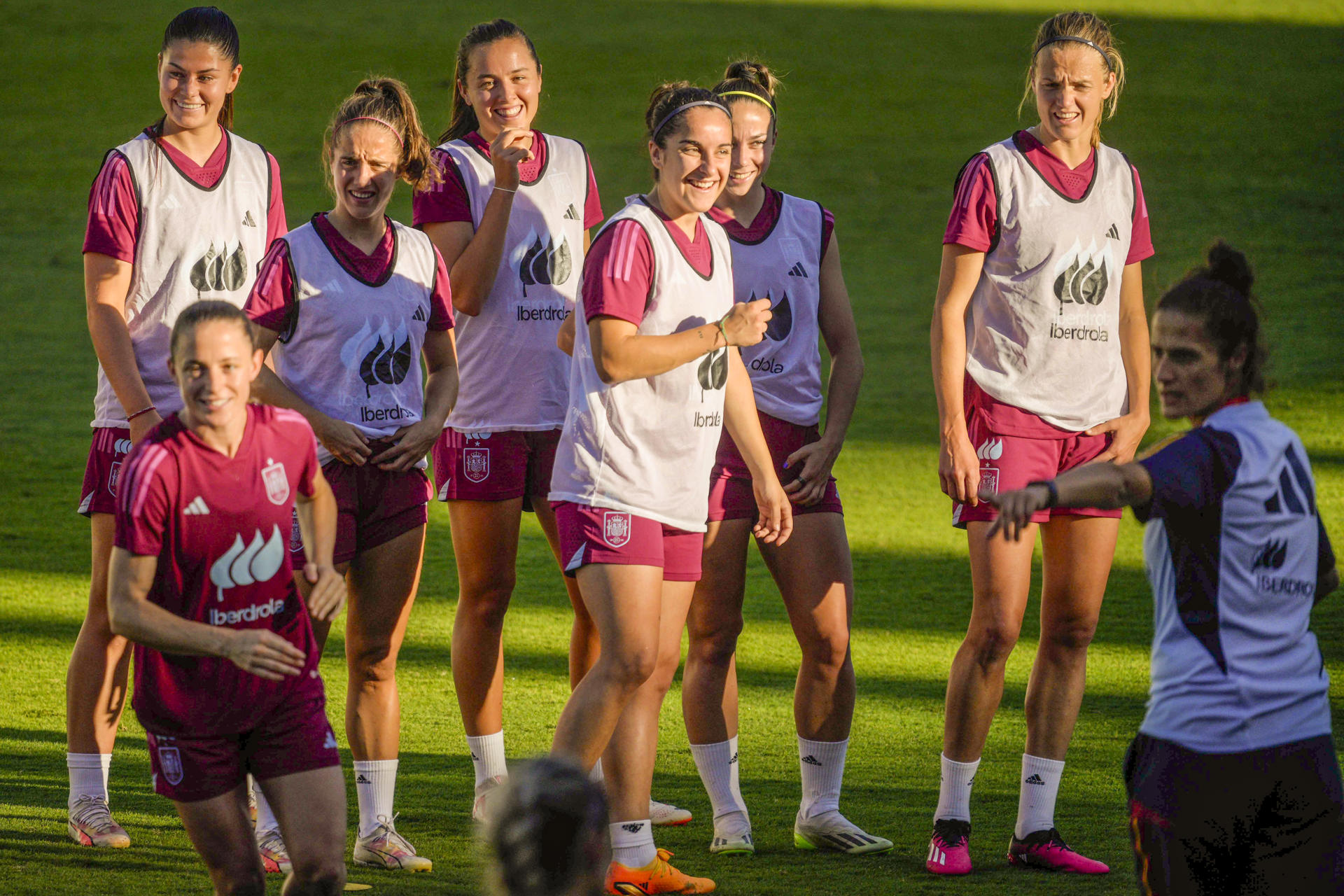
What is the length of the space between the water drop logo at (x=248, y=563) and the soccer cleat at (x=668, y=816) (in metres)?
1.51

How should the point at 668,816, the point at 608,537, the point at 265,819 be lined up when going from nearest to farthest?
the point at 608,537, the point at 265,819, the point at 668,816

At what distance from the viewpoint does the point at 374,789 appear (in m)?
3.50

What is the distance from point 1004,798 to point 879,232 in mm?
10725

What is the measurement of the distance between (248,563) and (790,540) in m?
1.45

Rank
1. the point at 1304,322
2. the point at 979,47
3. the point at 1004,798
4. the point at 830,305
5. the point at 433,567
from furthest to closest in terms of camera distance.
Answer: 1. the point at 979,47
2. the point at 1304,322
3. the point at 433,567
4. the point at 1004,798
5. the point at 830,305

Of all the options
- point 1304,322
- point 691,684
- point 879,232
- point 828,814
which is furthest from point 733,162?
point 879,232

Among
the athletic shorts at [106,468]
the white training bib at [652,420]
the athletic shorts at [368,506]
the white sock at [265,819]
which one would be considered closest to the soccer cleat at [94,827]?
the white sock at [265,819]

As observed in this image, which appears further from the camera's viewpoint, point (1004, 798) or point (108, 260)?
point (1004, 798)

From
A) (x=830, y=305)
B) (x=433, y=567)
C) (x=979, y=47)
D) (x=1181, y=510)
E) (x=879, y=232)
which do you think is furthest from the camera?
(x=979, y=47)

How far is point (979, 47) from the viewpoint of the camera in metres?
20.0

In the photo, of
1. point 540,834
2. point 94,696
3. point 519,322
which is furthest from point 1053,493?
point 94,696

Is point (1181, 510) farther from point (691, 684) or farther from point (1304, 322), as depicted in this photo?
point (1304, 322)

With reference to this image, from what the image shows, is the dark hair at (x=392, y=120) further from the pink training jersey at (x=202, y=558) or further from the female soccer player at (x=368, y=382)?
the pink training jersey at (x=202, y=558)

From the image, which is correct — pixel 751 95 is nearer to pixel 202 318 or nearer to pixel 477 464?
pixel 477 464
